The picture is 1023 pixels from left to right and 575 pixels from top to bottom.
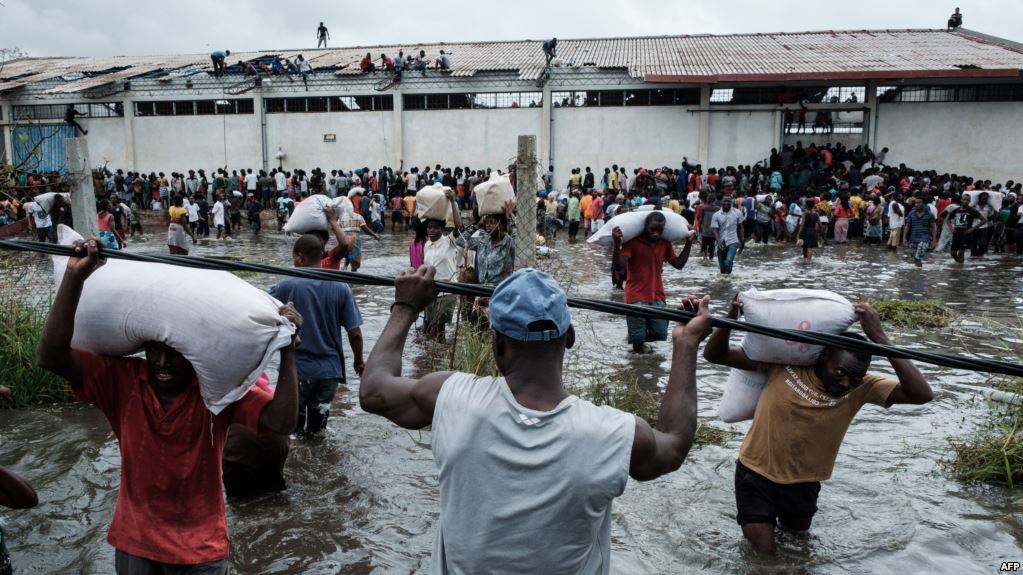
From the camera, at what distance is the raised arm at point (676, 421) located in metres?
1.95

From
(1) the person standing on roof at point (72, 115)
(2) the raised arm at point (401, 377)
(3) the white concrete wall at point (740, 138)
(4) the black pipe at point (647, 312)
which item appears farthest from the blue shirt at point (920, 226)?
(1) the person standing on roof at point (72, 115)

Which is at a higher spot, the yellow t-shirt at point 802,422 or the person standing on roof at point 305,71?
the person standing on roof at point 305,71

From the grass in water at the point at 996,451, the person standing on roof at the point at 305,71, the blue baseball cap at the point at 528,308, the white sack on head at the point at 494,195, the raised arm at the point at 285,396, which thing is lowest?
the grass in water at the point at 996,451

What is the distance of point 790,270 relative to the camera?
15.2m

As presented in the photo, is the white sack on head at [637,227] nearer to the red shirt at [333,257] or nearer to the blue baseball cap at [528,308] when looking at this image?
the red shirt at [333,257]

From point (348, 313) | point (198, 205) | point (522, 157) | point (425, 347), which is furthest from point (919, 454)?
point (198, 205)

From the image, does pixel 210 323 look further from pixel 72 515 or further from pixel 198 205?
pixel 198 205

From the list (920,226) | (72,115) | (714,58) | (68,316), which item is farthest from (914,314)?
(72,115)

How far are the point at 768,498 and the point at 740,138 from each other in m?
22.3

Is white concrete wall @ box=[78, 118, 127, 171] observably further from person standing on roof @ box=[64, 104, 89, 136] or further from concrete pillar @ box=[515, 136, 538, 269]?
concrete pillar @ box=[515, 136, 538, 269]

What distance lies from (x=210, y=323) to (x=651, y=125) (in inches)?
928

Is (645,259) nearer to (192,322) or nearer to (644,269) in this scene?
(644,269)

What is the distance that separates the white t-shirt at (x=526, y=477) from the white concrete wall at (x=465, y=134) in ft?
78.3

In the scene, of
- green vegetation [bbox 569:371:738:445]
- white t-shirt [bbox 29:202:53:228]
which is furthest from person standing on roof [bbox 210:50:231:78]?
green vegetation [bbox 569:371:738:445]
